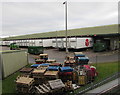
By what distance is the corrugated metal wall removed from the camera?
1135 cm

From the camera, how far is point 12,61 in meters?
12.9

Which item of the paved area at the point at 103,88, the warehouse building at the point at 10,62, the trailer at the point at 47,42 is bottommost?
the paved area at the point at 103,88

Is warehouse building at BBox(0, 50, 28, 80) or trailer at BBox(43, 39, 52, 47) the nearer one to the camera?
warehouse building at BBox(0, 50, 28, 80)

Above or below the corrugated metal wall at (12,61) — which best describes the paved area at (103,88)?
below

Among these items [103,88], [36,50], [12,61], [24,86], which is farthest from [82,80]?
[36,50]

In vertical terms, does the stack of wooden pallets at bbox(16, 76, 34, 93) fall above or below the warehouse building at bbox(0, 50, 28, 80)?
below

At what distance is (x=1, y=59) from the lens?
10930mm

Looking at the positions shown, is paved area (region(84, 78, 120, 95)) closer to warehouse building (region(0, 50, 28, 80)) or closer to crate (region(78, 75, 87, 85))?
crate (region(78, 75, 87, 85))

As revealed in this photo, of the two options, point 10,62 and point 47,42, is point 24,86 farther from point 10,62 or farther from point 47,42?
point 47,42

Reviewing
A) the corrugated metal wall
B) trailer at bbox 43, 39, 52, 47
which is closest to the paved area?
the corrugated metal wall

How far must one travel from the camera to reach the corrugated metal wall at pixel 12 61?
37.2 feet

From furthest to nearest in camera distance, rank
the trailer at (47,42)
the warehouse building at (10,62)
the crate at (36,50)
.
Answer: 1. the trailer at (47,42)
2. the crate at (36,50)
3. the warehouse building at (10,62)

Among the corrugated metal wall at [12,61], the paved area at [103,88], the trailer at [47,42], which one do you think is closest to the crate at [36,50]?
the trailer at [47,42]

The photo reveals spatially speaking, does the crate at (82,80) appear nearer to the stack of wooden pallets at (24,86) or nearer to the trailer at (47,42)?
the stack of wooden pallets at (24,86)
